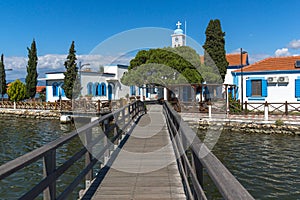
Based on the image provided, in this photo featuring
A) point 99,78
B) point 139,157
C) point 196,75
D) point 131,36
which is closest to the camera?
point 139,157

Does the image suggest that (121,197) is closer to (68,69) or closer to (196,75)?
(196,75)

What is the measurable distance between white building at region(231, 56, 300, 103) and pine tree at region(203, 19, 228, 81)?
17.1 feet

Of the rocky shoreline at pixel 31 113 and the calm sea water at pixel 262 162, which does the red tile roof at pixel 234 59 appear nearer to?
the calm sea water at pixel 262 162

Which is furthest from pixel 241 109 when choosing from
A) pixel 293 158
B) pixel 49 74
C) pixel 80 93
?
pixel 49 74

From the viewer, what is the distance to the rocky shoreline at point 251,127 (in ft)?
53.8

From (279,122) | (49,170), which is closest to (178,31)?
(279,122)

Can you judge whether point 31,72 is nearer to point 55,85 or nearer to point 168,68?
point 55,85

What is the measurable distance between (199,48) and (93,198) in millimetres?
26999

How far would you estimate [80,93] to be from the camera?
31250 mm

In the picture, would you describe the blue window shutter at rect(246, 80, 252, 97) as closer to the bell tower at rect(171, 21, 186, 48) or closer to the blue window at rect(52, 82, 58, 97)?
the blue window at rect(52, 82, 58, 97)

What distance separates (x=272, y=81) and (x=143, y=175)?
1910cm

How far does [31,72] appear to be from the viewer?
36.3m

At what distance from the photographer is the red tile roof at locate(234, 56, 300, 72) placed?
72.2 feet

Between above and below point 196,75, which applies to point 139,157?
below
